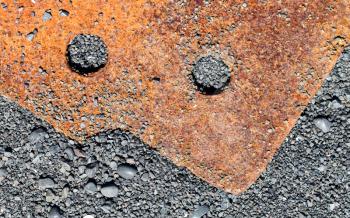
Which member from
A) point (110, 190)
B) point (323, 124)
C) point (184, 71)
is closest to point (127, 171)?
point (110, 190)

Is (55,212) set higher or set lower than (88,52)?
lower

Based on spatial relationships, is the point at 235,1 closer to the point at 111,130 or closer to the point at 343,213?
the point at 111,130

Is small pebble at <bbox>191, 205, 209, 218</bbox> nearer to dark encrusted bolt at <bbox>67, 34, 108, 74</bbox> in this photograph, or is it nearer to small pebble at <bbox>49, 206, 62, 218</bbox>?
small pebble at <bbox>49, 206, 62, 218</bbox>

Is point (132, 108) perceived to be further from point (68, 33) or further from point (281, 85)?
point (281, 85)

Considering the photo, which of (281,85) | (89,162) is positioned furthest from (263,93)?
(89,162)

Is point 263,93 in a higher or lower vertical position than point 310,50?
lower

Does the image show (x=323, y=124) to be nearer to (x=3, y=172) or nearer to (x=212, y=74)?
(x=212, y=74)

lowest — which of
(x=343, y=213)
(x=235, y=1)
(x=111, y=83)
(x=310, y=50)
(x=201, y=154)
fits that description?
(x=343, y=213)
